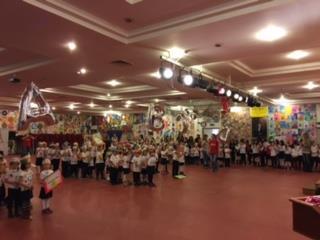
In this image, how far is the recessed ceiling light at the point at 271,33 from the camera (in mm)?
5355

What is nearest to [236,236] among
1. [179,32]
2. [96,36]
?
[179,32]

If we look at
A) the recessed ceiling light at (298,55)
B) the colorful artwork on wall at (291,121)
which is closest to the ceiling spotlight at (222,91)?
the recessed ceiling light at (298,55)

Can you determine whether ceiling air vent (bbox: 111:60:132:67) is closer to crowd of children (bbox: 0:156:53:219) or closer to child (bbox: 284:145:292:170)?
crowd of children (bbox: 0:156:53:219)

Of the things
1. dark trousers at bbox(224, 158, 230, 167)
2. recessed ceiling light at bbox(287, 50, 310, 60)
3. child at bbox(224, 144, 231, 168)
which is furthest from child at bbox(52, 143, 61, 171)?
recessed ceiling light at bbox(287, 50, 310, 60)

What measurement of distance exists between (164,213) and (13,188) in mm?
3166

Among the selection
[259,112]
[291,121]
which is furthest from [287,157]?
[259,112]

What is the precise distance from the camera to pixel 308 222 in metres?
3.03

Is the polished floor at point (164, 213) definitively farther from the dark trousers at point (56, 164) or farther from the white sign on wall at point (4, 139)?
the white sign on wall at point (4, 139)

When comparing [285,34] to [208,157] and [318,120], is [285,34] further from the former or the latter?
[318,120]

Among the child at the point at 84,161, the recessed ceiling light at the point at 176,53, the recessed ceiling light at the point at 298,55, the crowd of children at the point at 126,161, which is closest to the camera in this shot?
the crowd of children at the point at 126,161

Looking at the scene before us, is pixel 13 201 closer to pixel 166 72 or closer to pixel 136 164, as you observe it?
pixel 136 164

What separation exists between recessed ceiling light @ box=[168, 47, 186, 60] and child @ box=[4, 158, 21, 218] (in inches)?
159

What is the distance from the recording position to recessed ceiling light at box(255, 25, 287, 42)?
17.6ft

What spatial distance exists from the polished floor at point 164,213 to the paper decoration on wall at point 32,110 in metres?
1.93
